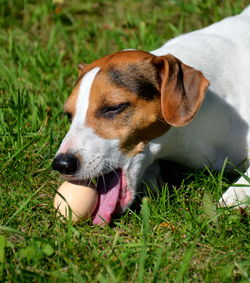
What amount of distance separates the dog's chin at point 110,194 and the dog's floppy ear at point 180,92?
1.65 ft

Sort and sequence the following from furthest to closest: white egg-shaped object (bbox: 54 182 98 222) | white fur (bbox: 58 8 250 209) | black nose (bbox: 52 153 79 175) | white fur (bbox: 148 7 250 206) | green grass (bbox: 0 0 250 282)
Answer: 1. white fur (bbox: 148 7 250 206)
2. white fur (bbox: 58 8 250 209)
3. white egg-shaped object (bbox: 54 182 98 222)
4. black nose (bbox: 52 153 79 175)
5. green grass (bbox: 0 0 250 282)

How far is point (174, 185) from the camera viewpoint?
173 inches

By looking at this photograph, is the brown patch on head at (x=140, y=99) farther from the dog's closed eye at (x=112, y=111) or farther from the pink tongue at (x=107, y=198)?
the pink tongue at (x=107, y=198)

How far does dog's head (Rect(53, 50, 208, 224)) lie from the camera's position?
12.3 feet

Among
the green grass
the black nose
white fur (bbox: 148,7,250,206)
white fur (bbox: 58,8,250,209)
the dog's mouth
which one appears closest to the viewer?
the green grass

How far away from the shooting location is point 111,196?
3875mm

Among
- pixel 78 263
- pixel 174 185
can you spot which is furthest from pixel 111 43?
pixel 78 263

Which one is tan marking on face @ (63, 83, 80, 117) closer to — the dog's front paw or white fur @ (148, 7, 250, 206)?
white fur @ (148, 7, 250, 206)

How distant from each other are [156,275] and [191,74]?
4.74ft

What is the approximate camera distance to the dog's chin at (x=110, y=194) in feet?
12.6

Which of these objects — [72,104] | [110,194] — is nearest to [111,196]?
[110,194]

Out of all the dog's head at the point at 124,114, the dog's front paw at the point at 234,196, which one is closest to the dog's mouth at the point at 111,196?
the dog's head at the point at 124,114

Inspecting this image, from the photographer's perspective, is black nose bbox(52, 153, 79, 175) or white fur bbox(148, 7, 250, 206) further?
white fur bbox(148, 7, 250, 206)

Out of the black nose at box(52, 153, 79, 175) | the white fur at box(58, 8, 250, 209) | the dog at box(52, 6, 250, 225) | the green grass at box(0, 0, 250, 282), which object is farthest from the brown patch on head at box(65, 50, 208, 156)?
the green grass at box(0, 0, 250, 282)
